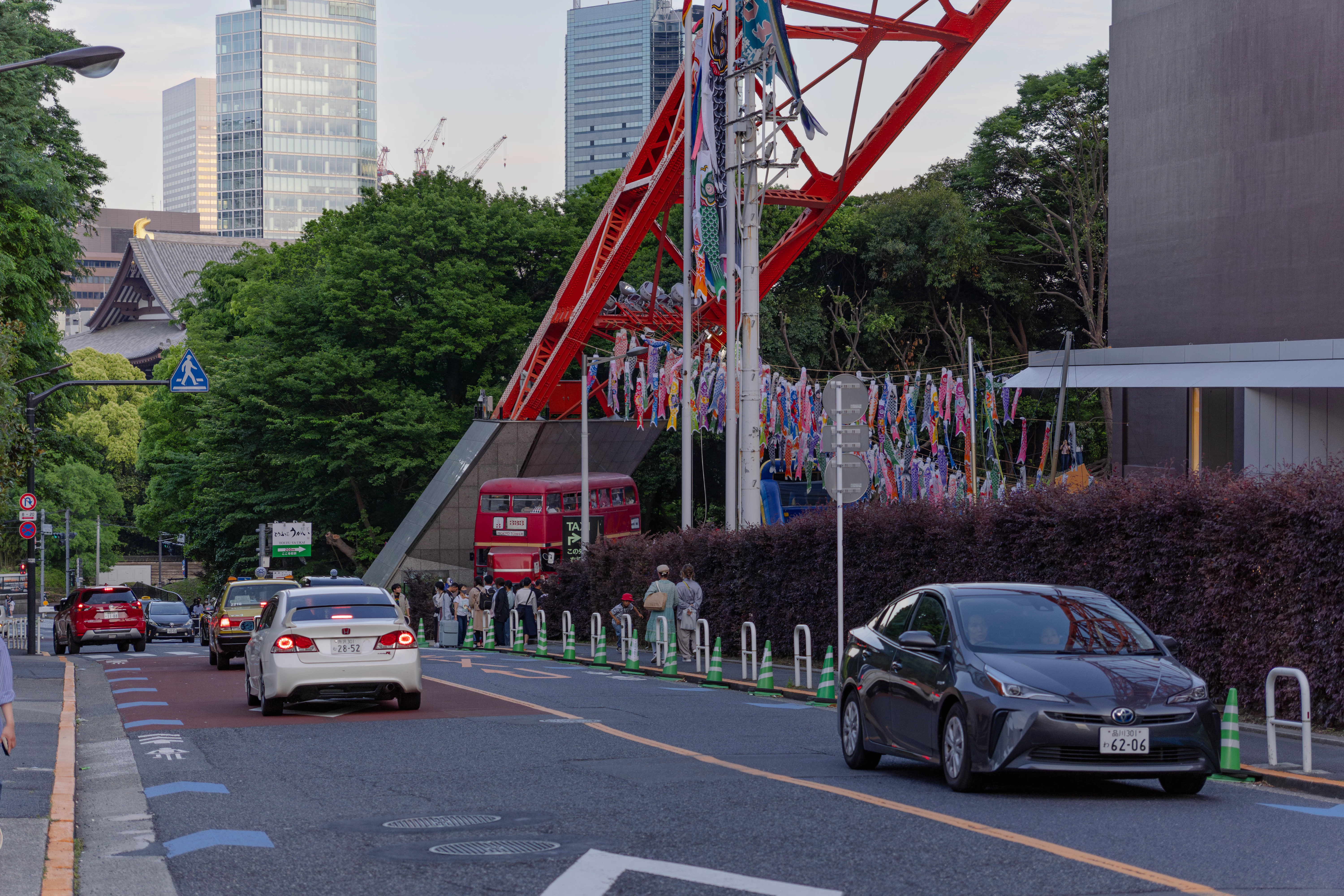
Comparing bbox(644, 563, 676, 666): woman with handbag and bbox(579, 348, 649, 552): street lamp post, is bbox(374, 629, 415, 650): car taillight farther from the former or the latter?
bbox(579, 348, 649, 552): street lamp post

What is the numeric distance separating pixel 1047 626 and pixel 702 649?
16.4 meters

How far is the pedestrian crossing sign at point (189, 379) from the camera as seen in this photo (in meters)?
31.9

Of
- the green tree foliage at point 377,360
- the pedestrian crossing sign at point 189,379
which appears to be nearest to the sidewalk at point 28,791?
the pedestrian crossing sign at point 189,379

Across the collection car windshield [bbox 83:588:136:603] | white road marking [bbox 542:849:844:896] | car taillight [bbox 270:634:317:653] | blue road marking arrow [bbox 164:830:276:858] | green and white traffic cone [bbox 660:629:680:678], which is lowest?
car windshield [bbox 83:588:136:603]

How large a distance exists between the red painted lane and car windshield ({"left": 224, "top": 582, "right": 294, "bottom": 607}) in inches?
137

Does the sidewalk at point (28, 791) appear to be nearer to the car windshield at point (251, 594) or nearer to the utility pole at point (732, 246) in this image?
the car windshield at point (251, 594)

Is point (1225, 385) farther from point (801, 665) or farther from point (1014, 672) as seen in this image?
point (1014, 672)

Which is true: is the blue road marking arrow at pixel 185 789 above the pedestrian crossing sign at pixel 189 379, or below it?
below

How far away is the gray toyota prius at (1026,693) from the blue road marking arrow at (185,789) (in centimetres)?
495

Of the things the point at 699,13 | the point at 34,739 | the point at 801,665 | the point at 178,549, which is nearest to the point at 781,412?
the point at 699,13

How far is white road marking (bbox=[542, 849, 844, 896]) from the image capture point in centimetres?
721

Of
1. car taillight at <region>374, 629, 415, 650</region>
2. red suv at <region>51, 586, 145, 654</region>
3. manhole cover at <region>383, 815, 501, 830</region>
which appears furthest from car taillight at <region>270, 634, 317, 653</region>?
red suv at <region>51, 586, 145, 654</region>

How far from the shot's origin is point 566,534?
4572cm

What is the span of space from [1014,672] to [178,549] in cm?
11351
